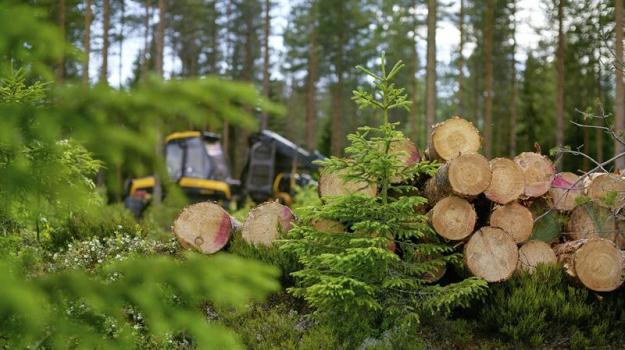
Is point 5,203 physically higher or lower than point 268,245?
higher

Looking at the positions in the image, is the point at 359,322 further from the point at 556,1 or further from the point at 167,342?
the point at 556,1

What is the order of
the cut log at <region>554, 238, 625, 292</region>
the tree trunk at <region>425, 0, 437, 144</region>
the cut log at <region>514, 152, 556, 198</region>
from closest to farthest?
1. the cut log at <region>554, 238, 625, 292</region>
2. the cut log at <region>514, 152, 556, 198</region>
3. the tree trunk at <region>425, 0, 437, 144</region>

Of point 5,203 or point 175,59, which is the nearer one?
point 5,203

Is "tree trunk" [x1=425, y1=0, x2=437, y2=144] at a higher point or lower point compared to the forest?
higher

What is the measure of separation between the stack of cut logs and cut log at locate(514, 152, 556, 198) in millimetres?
10

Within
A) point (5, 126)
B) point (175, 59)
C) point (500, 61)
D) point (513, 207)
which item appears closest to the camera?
point (5, 126)

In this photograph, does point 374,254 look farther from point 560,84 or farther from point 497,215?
point 560,84

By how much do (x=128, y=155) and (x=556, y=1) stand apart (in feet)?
86.1

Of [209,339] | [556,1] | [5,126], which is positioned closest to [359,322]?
[209,339]

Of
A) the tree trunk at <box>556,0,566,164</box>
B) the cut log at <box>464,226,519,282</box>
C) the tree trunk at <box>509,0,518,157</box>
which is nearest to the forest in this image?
the cut log at <box>464,226,519,282</box>

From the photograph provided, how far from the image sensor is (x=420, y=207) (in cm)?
657

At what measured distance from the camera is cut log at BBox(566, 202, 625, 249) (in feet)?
22.2

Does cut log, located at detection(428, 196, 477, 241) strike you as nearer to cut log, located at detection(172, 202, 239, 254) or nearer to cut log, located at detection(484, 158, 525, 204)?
cut log, located at detection(484, 158, 525, 204)

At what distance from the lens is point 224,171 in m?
17.5
